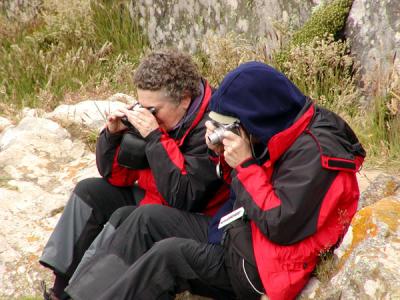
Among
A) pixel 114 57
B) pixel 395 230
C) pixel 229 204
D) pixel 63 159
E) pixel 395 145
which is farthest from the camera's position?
pixel 114 57

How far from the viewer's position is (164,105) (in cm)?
410

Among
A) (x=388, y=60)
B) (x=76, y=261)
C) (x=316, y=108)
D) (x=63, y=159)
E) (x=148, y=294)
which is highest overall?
(x=316, y=108)

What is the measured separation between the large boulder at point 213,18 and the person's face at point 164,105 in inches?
97.9

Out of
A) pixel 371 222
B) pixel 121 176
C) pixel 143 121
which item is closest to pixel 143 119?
pixel 143 121

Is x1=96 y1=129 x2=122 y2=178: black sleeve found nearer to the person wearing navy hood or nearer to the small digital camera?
the small digital camera

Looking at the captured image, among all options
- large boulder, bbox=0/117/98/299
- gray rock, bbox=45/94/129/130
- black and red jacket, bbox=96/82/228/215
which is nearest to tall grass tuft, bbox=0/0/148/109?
gray rock, bbox=45/94/129/130

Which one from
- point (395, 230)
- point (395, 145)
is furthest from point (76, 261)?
point (395, 145)

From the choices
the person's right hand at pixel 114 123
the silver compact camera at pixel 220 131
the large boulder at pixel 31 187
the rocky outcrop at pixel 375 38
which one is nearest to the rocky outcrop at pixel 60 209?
the large boulder at pixel 31 187

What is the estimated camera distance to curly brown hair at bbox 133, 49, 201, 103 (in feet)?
13.4

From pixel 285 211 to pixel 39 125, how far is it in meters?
3.78

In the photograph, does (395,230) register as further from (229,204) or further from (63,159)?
(63,159)

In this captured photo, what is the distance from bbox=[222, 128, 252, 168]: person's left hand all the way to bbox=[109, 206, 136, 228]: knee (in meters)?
0.91

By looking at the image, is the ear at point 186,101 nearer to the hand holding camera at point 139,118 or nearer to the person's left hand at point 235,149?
the hand holding camera at point 139,118

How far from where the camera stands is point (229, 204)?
3.81 m
